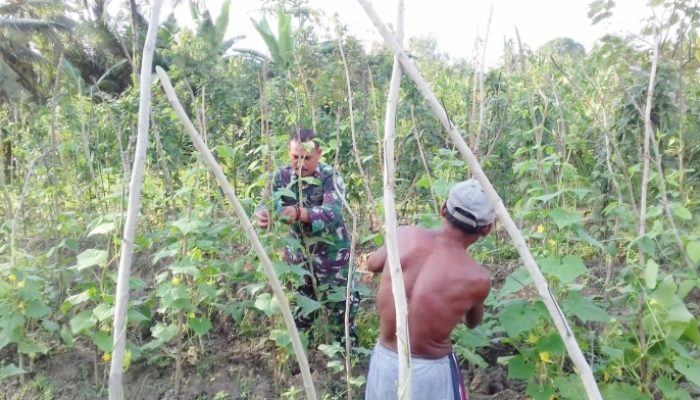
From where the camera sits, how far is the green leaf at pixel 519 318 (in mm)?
2186

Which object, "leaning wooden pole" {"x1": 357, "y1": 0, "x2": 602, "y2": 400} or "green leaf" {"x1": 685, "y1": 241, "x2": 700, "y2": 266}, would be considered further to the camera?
"green leaf" {"x1": 685, "y1": 241, "x2": 700, "y2": 266}

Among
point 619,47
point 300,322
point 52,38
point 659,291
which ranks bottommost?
point 300,322

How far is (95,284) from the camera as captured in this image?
2781 millimetres

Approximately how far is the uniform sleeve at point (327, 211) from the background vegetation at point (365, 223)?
0.17 m

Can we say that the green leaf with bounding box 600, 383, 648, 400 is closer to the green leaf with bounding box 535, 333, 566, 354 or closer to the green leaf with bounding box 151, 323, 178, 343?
the green leaf with bounding box 535, 333, 566, 354

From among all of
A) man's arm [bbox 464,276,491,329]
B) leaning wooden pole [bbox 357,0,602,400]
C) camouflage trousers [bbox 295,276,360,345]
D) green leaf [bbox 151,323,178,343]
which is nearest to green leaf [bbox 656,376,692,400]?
man's arm [bbox 464,276,491,329]

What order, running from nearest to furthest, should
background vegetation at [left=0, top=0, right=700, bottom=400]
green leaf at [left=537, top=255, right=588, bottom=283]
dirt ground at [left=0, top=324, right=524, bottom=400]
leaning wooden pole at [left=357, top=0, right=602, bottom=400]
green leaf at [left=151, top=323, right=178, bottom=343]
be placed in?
1. leaning wooden pole at [left=357, top=0, right=602, bottom=400]
2. green leaf at [left=537, top=255, right=588, bottom=283]
3. background vegetation at [left=0, top=0, right=700, bottom=400]
4. green leaf at [left=151, top=323, right=178, bottom=343]
5. dirt ground at [left=0, top=324, right=524, bottom=400]

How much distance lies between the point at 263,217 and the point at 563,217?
1.16 metres

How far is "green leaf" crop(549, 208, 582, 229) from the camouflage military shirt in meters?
0.99

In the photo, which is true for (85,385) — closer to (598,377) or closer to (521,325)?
(521,325)

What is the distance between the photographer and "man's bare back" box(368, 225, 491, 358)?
6.13 ft

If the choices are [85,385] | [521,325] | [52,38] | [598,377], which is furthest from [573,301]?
[52,38]

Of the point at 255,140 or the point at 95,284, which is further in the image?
the point at 255,140

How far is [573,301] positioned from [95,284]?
195cm
